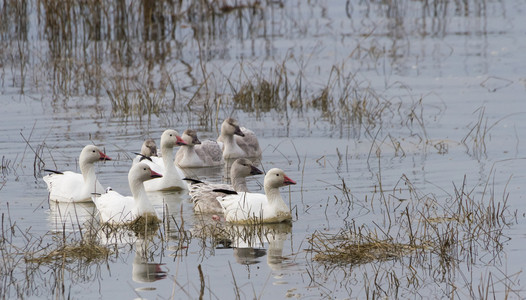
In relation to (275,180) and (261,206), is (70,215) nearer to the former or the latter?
(261,206)

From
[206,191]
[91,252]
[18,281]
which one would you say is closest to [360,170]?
[206,191]

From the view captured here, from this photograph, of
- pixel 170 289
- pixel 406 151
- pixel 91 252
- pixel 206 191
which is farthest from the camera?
pixel 406 151

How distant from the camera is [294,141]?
559 inches

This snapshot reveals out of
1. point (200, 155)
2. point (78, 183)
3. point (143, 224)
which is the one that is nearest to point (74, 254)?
point (143, 224)

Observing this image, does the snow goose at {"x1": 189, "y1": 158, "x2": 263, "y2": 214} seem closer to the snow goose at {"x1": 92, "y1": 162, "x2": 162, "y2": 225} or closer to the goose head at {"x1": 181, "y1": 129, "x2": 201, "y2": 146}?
the snow goose at {"x1": 92, "y1": 162, "x2": 162, "y2": 225}

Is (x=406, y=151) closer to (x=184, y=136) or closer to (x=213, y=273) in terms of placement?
(x=184, y=136)

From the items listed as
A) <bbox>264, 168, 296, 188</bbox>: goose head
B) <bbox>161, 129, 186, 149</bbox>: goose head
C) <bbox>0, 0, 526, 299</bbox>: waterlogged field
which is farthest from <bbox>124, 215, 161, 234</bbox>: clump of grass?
<bbox>161, 129, 186, 149</bbox>: goose head

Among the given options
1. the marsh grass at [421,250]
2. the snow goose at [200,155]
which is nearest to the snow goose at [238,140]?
the snow goose at [200,155]

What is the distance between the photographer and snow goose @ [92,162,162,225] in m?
10.1

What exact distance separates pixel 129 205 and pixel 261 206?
142 centimetres

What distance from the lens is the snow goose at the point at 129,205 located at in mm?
10148

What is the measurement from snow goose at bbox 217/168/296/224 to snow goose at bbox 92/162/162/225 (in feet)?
2.71

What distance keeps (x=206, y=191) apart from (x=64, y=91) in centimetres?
759

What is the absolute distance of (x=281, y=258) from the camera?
862cm
